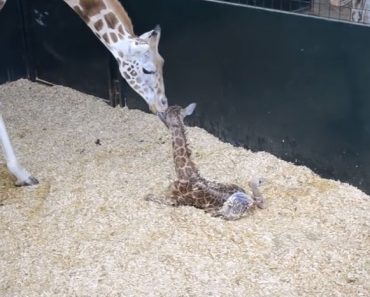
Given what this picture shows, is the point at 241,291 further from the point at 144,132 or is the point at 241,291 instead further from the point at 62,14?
the point at 62,14

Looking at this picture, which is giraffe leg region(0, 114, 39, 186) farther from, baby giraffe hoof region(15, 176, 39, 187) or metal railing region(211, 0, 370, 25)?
metal railing region(211, 0, 370, 25)

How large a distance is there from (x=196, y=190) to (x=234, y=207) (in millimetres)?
203

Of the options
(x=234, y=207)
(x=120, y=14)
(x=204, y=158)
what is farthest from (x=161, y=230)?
(x=120, y=14)

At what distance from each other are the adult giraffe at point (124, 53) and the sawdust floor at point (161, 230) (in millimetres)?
196

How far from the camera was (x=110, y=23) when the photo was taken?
12.4 ft

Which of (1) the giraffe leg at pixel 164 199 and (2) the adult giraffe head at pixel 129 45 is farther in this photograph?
(2) the adult giraffe head at pixel 129 45

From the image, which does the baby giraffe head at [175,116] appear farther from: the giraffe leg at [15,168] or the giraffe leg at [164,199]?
the giraffe leg at [15,168]

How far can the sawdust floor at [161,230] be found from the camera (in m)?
2.90

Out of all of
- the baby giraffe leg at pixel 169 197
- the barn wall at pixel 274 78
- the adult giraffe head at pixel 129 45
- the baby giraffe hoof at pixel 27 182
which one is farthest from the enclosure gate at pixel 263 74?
the baby giraffe hoof at pixel 27 182

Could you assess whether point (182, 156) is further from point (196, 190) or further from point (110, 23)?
point (110, 23)

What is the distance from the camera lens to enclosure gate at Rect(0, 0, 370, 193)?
3.59m

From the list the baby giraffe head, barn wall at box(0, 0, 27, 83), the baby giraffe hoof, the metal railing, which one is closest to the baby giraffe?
the baby giraffe head

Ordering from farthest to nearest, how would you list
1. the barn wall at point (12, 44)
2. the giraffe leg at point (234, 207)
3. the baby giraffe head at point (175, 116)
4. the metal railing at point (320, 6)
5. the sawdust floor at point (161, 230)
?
the barn wall at point (12, 44)
the metal railing at point (320, 6)
the baby giraffe head at point (175, 116)
the giraffe leg at point (234, 207)
the sawdust floor at point (161, 230)

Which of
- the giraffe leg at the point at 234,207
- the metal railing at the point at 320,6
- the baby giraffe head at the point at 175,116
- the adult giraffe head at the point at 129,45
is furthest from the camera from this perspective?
the metal railing at the point at 320,6
